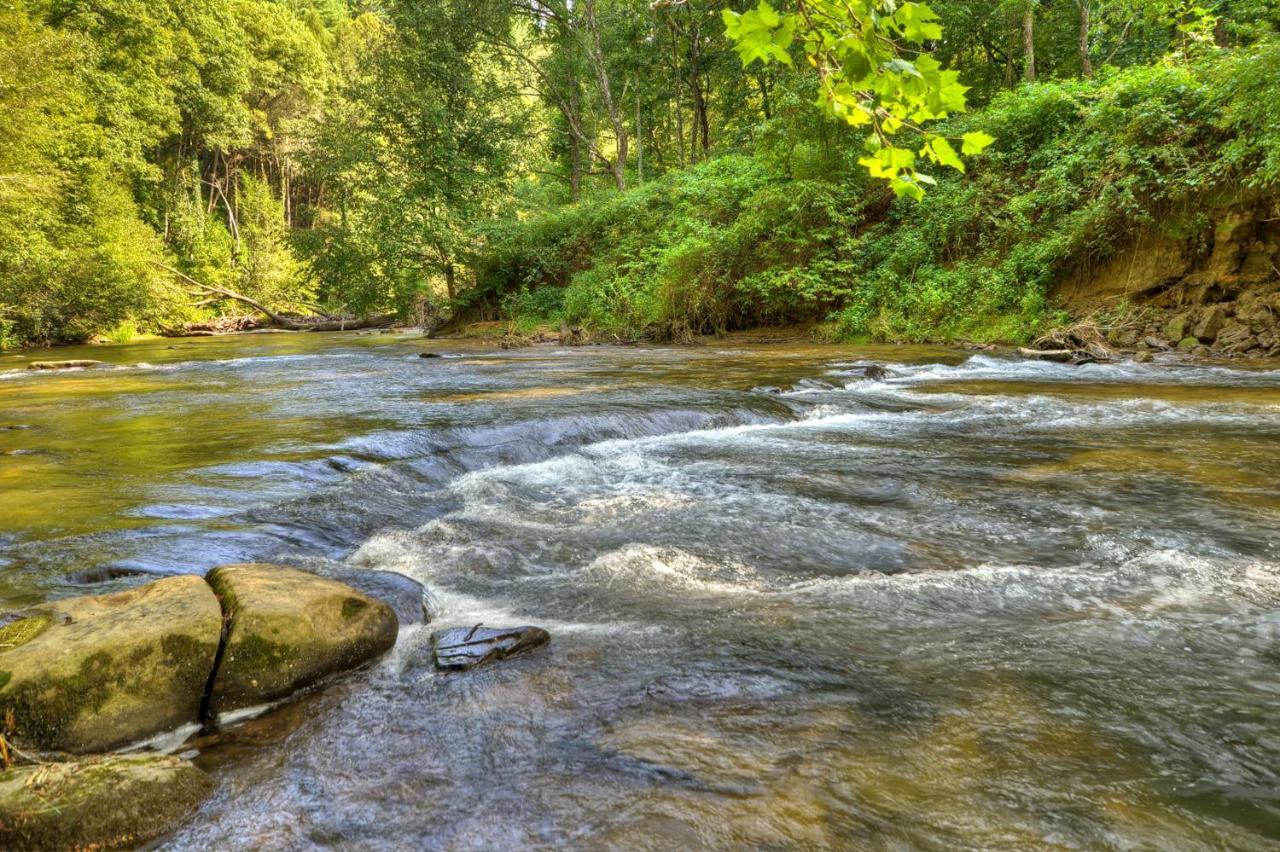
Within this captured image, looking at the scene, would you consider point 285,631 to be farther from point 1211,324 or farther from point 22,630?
point 1211,324

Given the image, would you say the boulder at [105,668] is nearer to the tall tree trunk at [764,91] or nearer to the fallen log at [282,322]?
the tall tree trunk at [764,91]

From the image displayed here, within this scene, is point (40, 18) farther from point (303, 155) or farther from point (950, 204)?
point (950, 204)

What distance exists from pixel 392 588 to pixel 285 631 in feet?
2.38

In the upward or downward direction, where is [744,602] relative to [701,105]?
downward

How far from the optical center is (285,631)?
2.88m

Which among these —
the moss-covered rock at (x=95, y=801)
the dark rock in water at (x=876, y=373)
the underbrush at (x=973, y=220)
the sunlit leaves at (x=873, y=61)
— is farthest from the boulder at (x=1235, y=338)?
the moss-covered rock at (x=95, y=801)

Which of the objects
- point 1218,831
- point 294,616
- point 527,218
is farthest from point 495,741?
point 527,218

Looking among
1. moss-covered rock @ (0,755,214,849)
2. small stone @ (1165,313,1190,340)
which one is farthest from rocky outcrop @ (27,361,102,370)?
small stone @ (1165,313,1190,340)

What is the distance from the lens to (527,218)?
965 inches

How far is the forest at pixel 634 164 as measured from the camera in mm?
12141

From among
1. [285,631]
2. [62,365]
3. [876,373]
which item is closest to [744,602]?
[285,631]

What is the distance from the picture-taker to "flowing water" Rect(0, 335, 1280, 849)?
2.07 meters

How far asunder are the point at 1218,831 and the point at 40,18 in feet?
105

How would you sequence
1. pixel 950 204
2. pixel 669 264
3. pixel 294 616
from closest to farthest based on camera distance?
1. pixel 294 616
2. pixel 950 204
3. pixel 669 264
